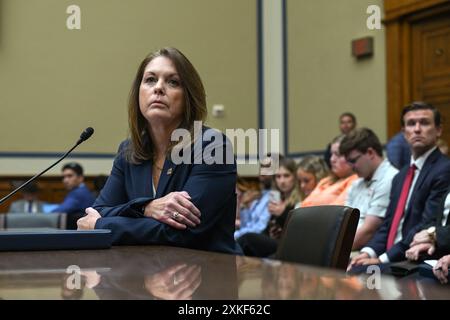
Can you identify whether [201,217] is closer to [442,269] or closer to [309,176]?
[442,269]

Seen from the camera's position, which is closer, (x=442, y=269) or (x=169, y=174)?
(x=169, y=174)

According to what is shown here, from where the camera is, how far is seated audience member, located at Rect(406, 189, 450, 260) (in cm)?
268

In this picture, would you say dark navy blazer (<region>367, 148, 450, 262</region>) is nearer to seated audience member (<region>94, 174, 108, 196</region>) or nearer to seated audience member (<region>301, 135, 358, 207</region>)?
seated audience member (<region>301, 135, 358, 207</region>)

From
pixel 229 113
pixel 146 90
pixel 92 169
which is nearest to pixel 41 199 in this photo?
pixel 92 169

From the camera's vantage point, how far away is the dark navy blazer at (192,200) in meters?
1.77

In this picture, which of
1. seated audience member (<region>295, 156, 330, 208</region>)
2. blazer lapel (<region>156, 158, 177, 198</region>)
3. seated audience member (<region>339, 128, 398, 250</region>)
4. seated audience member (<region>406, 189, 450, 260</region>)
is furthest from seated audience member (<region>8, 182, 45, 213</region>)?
blazer lapel (<region>156, 158, 177, 198</region>)

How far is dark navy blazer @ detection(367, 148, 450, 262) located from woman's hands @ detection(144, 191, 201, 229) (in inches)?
62.3

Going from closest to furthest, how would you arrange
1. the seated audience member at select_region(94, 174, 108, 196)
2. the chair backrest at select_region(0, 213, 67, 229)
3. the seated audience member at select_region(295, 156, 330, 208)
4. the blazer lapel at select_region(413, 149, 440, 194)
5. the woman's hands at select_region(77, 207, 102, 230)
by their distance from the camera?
the woman's hands at select_region(77, 207, 102, 230), the blazer lapel at select_region(413, 149, 440, 194), the chair backrest at select_region(0, 213, 67, 229), the seated audience member at select_region(295, 156, 330, 208), the seated audience member at select_region(94, 174, 108, 196)

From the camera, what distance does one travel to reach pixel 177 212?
1.76m

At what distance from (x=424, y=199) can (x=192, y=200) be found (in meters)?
1.68

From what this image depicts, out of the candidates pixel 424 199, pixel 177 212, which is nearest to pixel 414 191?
pixel 424 199

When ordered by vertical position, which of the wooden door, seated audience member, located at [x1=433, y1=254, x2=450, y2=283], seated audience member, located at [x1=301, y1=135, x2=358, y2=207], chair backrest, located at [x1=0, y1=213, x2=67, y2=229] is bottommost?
seated audience member, located at [x1=433, y1=254, x2=450, y2=283]

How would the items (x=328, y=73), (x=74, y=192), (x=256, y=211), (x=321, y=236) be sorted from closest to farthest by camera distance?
1. (x=321, y=236)
2. (x=256, y=211)
3. (x=74, y=192)
4. (x=328, y=73)

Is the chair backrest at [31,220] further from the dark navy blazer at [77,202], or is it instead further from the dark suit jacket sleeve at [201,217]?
the dark navy blazer at [77,202]
